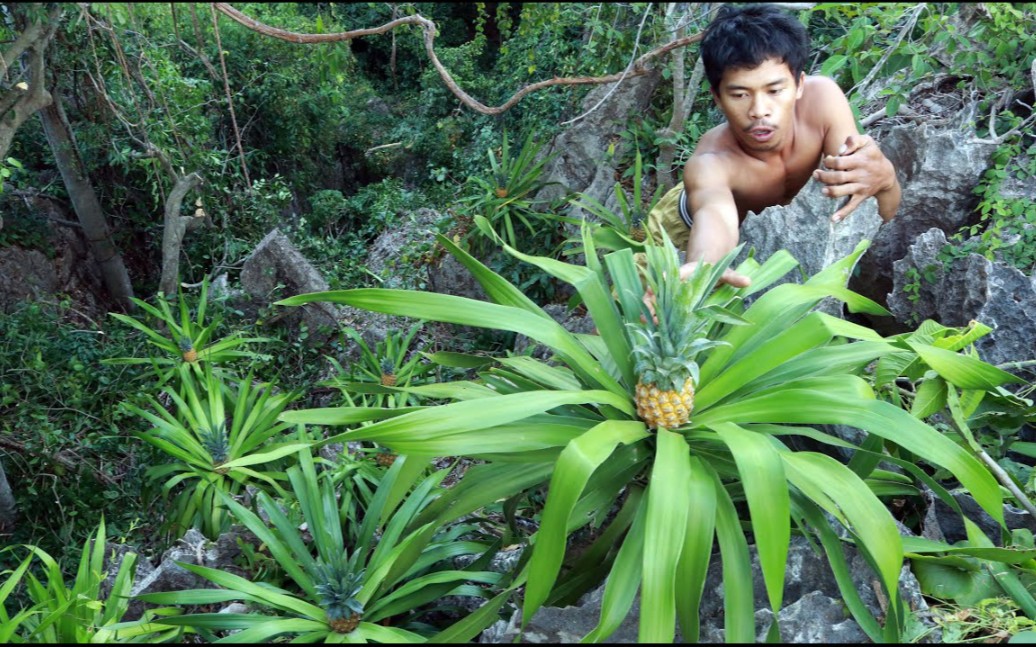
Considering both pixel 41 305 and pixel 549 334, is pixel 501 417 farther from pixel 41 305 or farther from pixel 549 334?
pixel 41 305

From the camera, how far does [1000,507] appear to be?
1.27 m

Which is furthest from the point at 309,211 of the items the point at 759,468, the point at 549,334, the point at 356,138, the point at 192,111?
the point at 759,468

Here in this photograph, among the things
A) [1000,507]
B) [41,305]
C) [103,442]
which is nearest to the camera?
[1000,507]

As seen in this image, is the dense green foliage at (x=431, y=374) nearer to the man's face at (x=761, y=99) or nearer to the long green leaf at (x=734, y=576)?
the long green leaf at (x=734, y=576)

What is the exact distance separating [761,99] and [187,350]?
288 cm

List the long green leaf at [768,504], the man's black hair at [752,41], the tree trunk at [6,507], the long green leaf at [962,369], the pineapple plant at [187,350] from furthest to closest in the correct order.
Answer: the pineapple plant at [187,350] → the tree trunk at [6,507] → the man's black hair at [752,41] → the long green leaf at [962,369] → the long green leaf at [768,504]

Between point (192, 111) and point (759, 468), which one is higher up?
point (192, 111)

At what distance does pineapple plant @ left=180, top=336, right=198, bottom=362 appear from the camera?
360 centimetres

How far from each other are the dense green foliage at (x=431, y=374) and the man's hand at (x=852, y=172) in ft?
1.16

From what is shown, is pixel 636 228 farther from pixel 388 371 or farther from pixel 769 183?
pixel 769 183

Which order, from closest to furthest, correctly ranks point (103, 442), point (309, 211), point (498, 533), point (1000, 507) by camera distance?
point (1000, 507), point (498, 533), point (103, 442), point (309, 211)

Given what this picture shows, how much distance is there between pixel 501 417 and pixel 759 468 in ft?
1.36

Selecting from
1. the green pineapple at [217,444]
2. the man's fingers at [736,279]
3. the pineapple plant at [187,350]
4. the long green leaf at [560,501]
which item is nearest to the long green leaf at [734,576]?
the long green leaf at [560,501]

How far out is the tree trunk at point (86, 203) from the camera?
4.45 m
